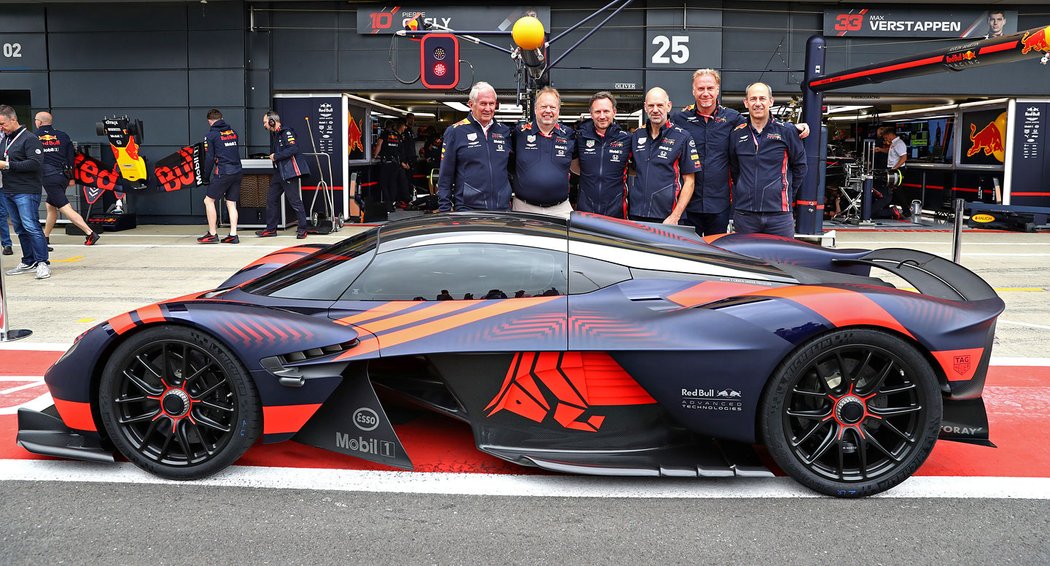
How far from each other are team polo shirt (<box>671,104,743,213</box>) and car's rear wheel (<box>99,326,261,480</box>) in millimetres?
3810

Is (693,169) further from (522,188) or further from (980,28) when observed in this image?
(980,28)

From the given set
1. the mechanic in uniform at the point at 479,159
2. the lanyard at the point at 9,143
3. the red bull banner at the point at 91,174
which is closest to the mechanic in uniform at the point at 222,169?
the red bull banner at the point at 91,174

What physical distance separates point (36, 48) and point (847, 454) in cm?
1585

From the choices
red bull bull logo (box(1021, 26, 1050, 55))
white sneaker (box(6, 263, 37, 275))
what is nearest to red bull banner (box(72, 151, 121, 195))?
white sneaker (box(6, 263, 37, 275))

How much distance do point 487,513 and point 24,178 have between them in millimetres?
7851

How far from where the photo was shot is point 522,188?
6.10m

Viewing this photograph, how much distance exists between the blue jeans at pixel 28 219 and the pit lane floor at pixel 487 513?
17.5 ft

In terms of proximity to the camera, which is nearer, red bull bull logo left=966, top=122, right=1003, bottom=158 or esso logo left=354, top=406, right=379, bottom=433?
esso logo left=354, top=406, right=379, bottom=433

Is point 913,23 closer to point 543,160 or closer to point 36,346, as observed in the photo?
point 543,160

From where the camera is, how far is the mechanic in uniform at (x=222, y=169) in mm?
12406

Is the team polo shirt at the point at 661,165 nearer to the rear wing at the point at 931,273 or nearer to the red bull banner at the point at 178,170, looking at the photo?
the rear wing at the point at 931,273

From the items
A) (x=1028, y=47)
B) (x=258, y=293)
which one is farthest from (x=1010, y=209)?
(x=258, y=293)

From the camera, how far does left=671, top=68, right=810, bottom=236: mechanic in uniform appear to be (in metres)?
6.31

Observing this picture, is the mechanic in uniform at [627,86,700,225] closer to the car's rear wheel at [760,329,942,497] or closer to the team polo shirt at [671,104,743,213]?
the team polo shirt at [671,104,743,213]
